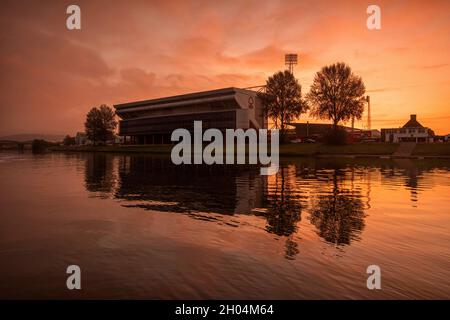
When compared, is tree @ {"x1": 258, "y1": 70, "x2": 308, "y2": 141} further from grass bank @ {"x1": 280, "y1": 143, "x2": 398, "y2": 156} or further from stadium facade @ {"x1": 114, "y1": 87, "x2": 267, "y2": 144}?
grass bank @ {"x1": 280, "y1": 143, "x2": 398, "y2": 156}

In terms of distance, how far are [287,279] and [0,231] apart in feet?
38.9

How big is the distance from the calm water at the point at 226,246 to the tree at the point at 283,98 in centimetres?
9151

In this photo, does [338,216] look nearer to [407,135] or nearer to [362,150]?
[362,150]

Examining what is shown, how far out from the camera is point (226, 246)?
11633 mm

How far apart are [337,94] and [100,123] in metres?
125

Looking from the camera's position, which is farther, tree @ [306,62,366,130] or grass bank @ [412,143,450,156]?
tree @ [306,62,366,130]

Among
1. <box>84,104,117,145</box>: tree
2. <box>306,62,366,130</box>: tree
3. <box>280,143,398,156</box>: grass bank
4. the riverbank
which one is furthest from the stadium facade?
the riverbank

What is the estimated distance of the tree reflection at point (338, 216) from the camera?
1280 centimetres

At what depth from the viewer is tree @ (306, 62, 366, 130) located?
9794 centimetres

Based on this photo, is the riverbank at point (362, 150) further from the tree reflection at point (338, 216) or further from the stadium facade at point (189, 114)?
the tree reflection at point (338, 216)

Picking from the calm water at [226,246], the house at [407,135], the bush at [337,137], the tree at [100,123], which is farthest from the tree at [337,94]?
the tree at [100,123]

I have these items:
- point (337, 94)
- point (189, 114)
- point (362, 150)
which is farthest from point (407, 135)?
point (189, 114)

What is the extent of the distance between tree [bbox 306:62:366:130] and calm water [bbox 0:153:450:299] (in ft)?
266

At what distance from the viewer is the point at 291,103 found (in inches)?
4373
